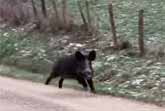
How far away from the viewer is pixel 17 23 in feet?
91.5

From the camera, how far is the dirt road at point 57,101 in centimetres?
1370

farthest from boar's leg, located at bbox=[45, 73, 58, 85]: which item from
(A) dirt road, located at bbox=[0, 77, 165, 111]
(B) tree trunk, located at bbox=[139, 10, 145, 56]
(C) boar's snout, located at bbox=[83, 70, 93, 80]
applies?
(B) tree trunk, located at bbox=[139, 10, 145, 56]

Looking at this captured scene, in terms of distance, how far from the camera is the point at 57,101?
14625mm

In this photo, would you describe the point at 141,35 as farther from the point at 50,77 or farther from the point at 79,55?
the point at 79,55

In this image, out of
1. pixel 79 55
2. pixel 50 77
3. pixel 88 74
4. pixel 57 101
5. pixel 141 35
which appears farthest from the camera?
pixel 141 35

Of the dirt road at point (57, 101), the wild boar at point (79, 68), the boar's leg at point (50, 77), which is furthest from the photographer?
the boar's leg at point (50, 77)

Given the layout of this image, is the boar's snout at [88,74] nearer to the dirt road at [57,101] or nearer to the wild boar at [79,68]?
the wild boar at [79,68]

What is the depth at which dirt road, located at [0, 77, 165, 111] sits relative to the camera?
13703 millimetres

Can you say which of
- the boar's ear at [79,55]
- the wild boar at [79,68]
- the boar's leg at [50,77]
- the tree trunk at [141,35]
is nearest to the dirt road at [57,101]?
the wild boar at [79,68]

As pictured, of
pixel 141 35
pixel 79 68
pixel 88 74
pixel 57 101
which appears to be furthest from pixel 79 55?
pixel 141 35

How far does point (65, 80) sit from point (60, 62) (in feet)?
4.62

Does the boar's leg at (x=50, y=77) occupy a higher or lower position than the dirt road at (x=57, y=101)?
lower

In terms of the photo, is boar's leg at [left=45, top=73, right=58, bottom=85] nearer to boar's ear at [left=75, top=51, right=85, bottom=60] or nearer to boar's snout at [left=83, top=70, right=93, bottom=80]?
boar's ear at [left=75, top=51, right=85, bottom=60]

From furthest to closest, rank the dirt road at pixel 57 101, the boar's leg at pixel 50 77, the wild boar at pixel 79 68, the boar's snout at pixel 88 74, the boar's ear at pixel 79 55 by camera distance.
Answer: the boar's leg at pixel 50 77 → the boar's ear at pixel 79 55 → the wild boar at pixel 79 68 → the boar's snout at pixel 88 74 → the dirt road at pixel 57 101
